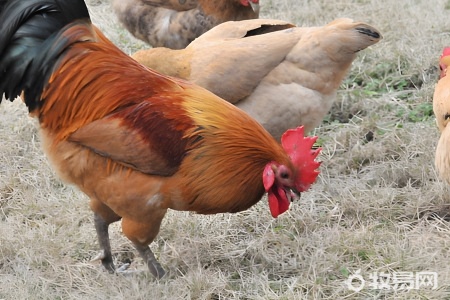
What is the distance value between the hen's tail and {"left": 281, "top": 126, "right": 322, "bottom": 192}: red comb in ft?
4.02

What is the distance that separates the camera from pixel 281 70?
4648 mm

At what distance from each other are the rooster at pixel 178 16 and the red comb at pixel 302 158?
6.82 feet

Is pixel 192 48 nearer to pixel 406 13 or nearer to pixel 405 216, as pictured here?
pixel 405 216

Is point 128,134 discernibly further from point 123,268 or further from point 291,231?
point 291,231

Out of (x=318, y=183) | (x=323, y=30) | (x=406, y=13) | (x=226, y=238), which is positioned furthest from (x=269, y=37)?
(x=406, y=13)

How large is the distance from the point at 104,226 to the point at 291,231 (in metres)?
1.12

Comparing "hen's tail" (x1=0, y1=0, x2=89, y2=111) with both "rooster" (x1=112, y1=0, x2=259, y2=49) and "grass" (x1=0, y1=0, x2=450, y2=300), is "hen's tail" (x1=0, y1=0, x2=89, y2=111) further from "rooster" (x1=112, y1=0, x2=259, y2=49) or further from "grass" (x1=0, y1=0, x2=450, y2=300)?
"rooster" (x1=112, y1=0, x2=259, y2=49)

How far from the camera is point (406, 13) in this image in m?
7.18

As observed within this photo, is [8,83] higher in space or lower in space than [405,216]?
higher

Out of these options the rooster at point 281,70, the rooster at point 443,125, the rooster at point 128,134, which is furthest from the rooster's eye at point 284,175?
the rooster at point 281,70

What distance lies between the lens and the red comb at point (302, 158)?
3648 millimetres

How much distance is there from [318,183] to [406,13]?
302 centimetres
